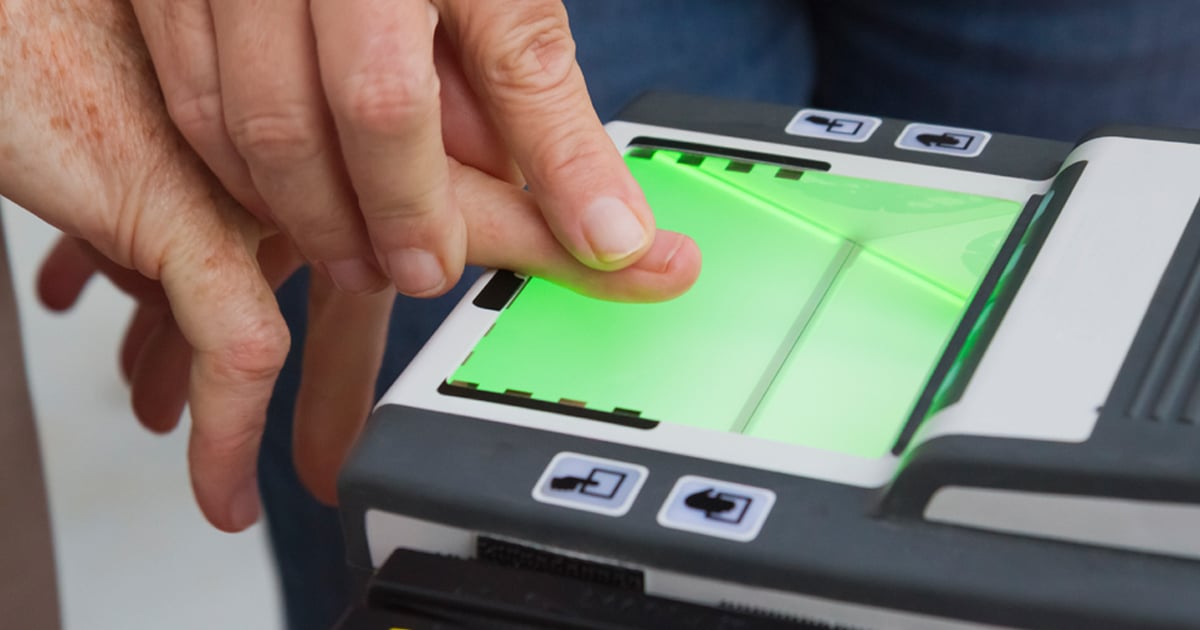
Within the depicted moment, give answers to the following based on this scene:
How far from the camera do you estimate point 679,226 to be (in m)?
0.63

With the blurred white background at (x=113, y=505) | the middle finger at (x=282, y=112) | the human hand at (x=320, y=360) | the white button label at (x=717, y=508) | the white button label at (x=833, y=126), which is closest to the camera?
the white button label at (x=717, y=508)

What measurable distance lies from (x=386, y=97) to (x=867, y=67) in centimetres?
56

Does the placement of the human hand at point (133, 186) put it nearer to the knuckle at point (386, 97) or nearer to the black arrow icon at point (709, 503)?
the knuckle at point (386, 97)

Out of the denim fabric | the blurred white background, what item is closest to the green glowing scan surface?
the denim fabric

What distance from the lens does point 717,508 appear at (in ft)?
1.50

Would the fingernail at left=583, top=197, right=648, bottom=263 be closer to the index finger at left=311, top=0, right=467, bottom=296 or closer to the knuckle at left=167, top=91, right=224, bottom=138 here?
the index finger at left=311, top=0, right=467, bottom=296

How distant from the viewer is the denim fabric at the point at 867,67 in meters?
0.89

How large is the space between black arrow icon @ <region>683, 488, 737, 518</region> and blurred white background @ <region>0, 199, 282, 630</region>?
122 centimetres

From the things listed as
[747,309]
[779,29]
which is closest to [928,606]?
[747,309]

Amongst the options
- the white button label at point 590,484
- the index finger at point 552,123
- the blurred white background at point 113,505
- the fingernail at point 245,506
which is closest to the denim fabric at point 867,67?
the fingernail at point 245,506

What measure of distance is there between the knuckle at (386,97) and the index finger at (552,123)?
73mm

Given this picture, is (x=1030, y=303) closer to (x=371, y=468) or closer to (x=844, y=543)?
(x=844, y=543)

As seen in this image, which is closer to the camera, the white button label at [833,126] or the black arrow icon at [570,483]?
the black arrow icon at [570,483]

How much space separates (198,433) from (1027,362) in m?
0.41
